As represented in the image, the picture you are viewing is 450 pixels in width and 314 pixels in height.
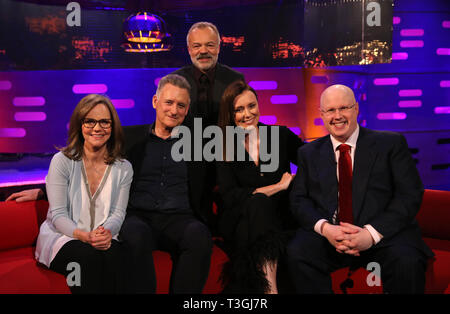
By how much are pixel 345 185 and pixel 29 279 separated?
1.66m

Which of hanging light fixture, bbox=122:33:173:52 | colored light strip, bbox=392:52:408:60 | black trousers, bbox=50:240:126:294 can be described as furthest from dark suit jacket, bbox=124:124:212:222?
colored light strip, bbox=392:52:408:60

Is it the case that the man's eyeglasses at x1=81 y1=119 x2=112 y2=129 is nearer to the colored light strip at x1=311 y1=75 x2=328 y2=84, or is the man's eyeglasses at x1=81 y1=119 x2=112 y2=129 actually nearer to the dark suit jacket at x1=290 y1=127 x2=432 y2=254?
the dark suit jacket at x1=290 y1=127 x2=432 y2=254

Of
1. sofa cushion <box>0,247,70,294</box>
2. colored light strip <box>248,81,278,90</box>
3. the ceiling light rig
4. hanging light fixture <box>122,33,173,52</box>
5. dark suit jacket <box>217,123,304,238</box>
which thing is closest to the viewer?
sofa cushion <box>0,247,70,294</box>

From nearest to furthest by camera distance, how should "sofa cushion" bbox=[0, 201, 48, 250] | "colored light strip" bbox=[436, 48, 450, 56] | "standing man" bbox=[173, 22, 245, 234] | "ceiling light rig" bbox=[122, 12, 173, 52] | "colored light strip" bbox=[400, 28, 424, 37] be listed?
"sofa cushion" bbox=[0, 201, 48, 250] → "standing man" bbox=[173, 22, 245, 234] → "ceiling light rig" bbox=[122, 12, 173, 52] → "colored light strip" bbox=[400, 28, 424, 37] → "colored light strip" bbox=[436, 48, 450, 56]

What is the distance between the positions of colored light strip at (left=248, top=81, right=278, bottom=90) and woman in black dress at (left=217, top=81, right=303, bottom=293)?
6.15 ft

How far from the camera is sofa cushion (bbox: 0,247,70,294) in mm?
2145

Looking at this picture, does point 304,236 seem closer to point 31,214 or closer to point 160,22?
point 31,214

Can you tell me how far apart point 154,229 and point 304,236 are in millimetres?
825

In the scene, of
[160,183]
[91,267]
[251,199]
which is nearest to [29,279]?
[91,267]

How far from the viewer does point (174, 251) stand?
2.41 meters

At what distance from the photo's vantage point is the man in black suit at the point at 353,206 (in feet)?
6.89

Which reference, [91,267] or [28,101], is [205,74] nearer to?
[91,267]

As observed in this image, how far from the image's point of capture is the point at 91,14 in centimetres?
461

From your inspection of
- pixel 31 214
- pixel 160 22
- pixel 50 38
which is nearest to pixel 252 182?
pixel 31 214
